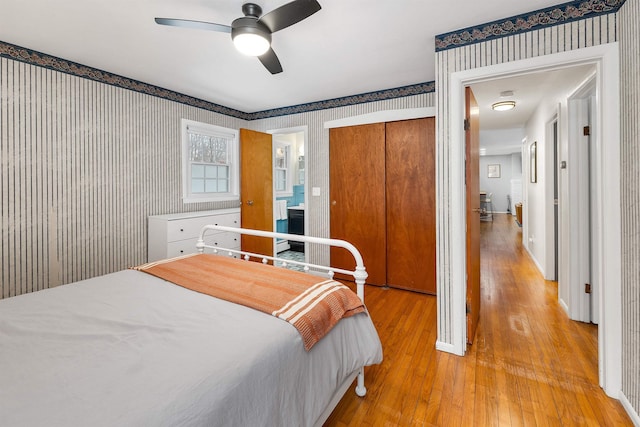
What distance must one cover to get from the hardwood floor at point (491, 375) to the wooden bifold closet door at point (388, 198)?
0.55m

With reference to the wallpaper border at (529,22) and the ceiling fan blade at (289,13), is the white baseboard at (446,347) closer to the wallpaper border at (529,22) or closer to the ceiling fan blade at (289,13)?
the wallpaper border at (529,22)

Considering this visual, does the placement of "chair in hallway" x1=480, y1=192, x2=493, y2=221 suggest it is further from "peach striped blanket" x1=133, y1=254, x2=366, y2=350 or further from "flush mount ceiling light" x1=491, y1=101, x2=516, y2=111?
"peach striped blanket" x1=133, y1=254, x2=366, y2=350

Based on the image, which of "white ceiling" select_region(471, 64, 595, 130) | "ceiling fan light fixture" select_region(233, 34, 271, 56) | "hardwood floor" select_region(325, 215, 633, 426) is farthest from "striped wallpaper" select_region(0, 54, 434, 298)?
"hardwood floor" select_region(325, 215, 633, 426)

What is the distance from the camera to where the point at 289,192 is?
19.6 ft

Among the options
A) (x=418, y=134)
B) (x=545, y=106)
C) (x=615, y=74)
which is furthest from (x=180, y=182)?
(x=545, y=106)

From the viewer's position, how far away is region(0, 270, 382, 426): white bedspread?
2.58ft

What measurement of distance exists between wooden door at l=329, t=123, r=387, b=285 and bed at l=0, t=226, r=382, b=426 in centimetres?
215

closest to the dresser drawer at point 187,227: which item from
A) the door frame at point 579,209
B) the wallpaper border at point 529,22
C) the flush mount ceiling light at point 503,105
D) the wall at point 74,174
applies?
the wall at point 74,174

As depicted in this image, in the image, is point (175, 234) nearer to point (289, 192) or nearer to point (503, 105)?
point (289, 192)

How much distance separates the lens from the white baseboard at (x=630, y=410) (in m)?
1.51

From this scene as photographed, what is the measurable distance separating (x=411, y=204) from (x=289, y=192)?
9.92 ft

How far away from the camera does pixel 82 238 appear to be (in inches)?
112

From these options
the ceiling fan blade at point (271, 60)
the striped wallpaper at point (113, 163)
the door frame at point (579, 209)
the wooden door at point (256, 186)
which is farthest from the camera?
the wooden door at point (256, 186)

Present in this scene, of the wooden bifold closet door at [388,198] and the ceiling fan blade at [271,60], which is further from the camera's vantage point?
the wooden bifold closet door at [388,198]
